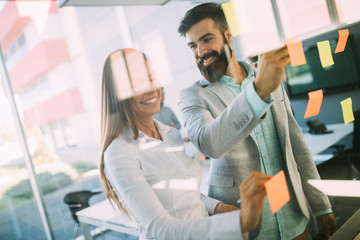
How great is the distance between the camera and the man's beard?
32.0 inches

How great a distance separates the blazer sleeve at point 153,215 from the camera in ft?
2.19

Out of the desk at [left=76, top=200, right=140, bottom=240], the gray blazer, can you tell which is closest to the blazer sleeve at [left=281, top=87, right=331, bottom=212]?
the gray blazer

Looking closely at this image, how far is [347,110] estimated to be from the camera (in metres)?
1.28

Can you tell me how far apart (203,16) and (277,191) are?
0.51 metres

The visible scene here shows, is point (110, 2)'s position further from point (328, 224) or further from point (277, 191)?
point (328, 224)

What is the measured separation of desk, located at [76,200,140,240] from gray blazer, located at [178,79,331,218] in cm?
71

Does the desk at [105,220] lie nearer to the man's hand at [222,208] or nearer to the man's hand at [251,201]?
the man's hand at [222,208]

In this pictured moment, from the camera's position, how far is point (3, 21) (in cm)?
282

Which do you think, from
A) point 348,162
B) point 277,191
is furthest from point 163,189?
point 348,162

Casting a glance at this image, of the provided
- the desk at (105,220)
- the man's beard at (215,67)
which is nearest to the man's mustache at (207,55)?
the man's beard at (215,67)

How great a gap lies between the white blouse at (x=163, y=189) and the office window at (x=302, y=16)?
0.58m

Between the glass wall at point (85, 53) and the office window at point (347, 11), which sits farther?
the office window at point (347, 11)

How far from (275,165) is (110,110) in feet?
1.57

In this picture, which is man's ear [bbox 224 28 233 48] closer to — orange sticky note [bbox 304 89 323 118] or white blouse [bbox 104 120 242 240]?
white blouse [bbox 104 120 242 240]
